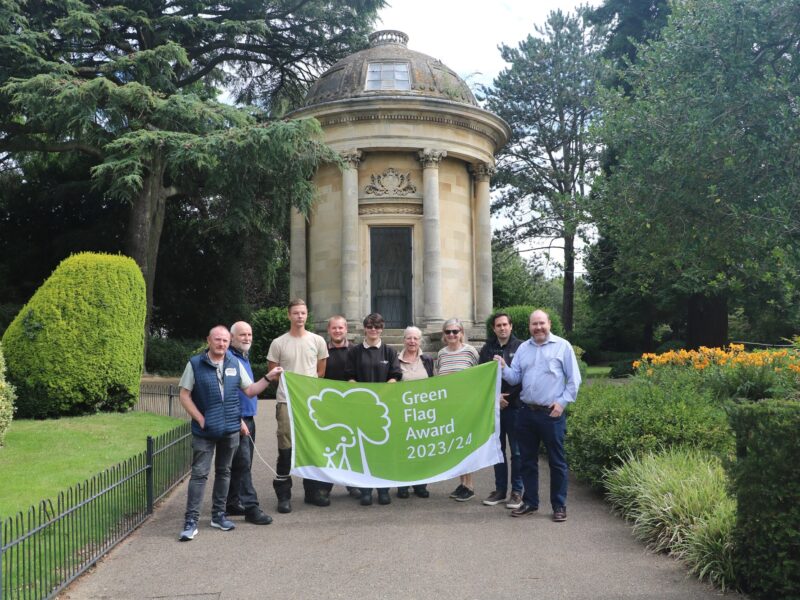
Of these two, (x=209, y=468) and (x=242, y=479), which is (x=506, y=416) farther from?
(x=209, y=468)

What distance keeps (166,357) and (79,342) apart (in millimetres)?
11922

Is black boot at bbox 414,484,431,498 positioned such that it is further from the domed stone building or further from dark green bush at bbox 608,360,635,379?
dark green bush at bbox 608,360,635,379

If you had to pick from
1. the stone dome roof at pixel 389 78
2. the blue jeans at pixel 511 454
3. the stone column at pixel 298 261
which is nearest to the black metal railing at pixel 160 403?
the stone column at pixel 298 261

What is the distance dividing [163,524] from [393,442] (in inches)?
98.1

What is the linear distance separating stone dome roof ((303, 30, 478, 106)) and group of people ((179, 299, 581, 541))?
1687 centimetres

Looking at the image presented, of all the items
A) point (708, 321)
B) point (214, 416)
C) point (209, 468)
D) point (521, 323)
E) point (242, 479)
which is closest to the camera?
point (214, 416)

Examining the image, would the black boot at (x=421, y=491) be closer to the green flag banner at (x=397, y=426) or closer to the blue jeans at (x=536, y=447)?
the green flag banner at (x=397, y=426)

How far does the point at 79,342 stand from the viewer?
12.6m

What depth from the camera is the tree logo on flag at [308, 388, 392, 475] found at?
7415 mm

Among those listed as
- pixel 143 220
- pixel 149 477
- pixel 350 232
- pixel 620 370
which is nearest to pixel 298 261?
pixel 350 232

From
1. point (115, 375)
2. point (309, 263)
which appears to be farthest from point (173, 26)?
point (115, 375)

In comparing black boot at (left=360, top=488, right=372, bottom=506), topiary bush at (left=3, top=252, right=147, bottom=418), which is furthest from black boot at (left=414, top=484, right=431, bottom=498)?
topiary bush at (left=3, top=252, right=147, bottom=418)

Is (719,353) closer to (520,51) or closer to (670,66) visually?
(670,66)

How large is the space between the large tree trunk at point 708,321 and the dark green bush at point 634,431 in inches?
758
